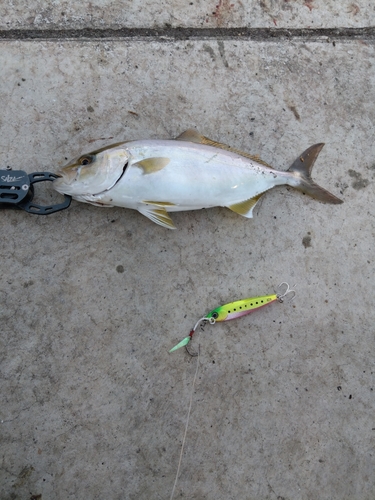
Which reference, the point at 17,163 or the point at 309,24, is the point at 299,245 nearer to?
the point at 309,24

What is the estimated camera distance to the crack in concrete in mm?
2791

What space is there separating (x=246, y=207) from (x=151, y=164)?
2.31ft

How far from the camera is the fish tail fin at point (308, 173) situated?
2725 mm

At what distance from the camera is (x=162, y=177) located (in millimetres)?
2350

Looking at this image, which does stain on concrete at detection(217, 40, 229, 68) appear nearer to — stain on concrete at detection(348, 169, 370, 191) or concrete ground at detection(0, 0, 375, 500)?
concrete ground at detection(0, 0, 375, 500)

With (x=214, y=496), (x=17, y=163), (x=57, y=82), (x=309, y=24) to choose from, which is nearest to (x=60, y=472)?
(x=214, y=496)

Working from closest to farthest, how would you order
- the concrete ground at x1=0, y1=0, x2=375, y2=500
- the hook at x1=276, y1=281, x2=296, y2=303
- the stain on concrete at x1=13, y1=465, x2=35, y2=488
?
1. the stain on concrete at x1=13, y1=465, x2=35, y2=488
2. the concrete ground at x1=0, y1=0, x2=375, y2=500
3. the hook at x1=276, y1=281, x2=296, y2=303

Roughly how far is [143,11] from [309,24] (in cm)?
132

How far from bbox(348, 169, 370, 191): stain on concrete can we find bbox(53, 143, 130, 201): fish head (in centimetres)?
168

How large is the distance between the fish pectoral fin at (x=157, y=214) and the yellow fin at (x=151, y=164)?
0.74 feet

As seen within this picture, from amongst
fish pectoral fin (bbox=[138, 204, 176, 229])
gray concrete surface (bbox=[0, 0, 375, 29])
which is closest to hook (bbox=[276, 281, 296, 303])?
fish pectoral fin (bbox=[138, 204, 176, 229])

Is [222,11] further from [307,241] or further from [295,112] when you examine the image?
[307,241]

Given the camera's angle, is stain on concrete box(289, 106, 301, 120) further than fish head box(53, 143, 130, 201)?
Yes

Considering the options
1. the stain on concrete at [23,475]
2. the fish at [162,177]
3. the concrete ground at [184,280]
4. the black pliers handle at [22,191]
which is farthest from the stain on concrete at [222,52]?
the stain on concrete at [23,475]
